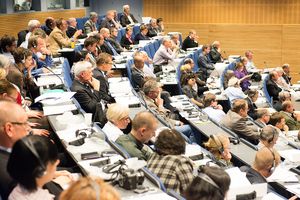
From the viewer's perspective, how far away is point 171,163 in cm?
357

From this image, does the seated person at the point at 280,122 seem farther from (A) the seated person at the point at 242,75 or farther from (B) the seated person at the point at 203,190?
(B) the seated person at the point at 203,190

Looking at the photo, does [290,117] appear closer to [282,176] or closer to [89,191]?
[282,176]

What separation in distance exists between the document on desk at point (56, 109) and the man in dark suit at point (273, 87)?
5830mm

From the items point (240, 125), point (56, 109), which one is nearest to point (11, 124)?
point (56, 109)

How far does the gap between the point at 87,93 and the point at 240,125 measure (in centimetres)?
225

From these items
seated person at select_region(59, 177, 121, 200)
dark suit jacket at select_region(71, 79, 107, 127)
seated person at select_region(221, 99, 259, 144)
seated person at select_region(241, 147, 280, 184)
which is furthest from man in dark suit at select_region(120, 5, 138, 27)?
seated person at select_region(59, 177, 121, 200)

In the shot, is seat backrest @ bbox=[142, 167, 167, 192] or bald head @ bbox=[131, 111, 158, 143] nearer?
seat backrest @ bbox=[142, 167, 167, 192]

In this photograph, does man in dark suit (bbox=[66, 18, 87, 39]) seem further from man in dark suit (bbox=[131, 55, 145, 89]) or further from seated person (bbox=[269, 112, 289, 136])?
seated person (bbox=[269, 112, 289, 136])

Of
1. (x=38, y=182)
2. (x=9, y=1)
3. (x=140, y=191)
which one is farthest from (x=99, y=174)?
(x=9, y=1)

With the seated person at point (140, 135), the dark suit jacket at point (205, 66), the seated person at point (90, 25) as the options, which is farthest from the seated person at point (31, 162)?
A: the seated person at point (90, 25)

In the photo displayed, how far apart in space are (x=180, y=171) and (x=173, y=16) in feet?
42.5

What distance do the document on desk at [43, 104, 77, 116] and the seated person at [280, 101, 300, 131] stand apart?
405 cm

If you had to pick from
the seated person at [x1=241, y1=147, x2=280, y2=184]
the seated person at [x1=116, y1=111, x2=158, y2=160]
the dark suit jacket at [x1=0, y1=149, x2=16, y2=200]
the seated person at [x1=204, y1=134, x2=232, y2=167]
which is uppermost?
the dark suit jacket at [x1=0, y1=149, x2=16, y2=200]

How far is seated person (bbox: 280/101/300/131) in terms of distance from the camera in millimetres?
7871
